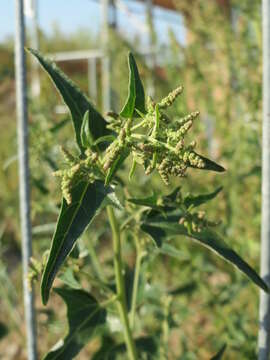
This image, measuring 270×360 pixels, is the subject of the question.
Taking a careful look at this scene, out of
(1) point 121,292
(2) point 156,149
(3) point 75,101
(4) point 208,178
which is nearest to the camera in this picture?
(2) point 156,149

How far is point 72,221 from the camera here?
23.3 inches

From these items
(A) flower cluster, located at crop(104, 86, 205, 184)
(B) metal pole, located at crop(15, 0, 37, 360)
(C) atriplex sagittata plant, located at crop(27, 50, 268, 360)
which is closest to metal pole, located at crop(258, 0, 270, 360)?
(C) atriplex sagittata plant, located at crop(27, 50, 268, 360)

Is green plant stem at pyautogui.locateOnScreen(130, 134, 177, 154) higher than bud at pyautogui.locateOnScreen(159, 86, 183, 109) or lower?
lower

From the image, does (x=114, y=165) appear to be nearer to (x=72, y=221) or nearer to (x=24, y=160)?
(x=72, y=221)

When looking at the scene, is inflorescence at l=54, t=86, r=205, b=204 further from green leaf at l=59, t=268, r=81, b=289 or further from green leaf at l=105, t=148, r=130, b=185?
green leaf at l=59, t=268, r=81, b=289

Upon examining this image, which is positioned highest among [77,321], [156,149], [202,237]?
[156,149]

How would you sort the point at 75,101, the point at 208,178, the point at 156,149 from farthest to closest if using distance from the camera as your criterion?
the point at 208,178
the point at 75,101
the point at 156,149

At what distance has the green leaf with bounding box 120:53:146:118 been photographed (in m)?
0.59

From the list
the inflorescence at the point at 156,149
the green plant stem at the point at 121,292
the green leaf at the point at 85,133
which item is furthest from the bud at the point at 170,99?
the green plant stem at the point at 121,292

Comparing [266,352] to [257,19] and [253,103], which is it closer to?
[253,103]

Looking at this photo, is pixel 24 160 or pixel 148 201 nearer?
pixel 148 201

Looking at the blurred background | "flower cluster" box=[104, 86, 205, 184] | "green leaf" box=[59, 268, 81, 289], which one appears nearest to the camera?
"flower cluster" box=[104, 86, 205, 184]

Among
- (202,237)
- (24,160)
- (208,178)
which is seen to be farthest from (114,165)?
(208,178)

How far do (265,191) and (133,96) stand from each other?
9.4 inches
